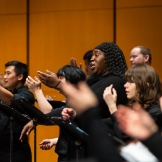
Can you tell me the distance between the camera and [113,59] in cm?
285

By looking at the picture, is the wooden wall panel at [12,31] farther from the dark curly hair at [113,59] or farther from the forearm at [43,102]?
the dark curly hair at [113,59]

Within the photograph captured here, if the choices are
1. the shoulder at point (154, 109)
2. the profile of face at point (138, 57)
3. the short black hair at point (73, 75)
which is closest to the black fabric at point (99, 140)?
the shoulder at point (154, 109)

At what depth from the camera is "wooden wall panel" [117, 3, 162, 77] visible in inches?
183

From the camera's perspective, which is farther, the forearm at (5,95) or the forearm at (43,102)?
the forearm at (5,95)

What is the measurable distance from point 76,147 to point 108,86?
1.51 ft

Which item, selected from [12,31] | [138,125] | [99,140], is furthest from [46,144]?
[12,31]

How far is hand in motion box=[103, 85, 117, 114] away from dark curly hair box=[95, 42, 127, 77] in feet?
1.23

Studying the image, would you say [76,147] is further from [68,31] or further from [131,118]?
[68,31]

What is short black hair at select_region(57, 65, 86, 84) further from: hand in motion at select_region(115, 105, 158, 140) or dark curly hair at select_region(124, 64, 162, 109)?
hand in motion at select_region(115, 105, 158, 140)

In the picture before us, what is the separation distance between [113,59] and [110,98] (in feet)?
1.65

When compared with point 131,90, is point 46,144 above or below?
below

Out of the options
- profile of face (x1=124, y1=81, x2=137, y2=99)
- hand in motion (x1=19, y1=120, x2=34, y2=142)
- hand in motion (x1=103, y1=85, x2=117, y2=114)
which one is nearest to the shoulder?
profile of face (x1=124, y1=81, x2=137, y2=99)

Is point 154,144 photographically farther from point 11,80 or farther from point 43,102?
point 11,80

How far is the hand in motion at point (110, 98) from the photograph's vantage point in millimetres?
2393
